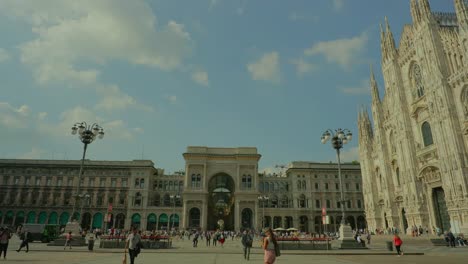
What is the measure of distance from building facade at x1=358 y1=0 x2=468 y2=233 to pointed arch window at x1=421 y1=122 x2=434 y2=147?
0.13 m

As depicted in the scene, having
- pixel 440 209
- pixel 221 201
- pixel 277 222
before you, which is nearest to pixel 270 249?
pixel 440 209

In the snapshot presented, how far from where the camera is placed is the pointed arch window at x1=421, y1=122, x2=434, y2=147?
40.0m

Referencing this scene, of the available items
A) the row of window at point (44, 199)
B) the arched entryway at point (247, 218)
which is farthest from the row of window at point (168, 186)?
the arched entryway at point (247, 218)

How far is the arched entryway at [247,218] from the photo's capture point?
6284cm

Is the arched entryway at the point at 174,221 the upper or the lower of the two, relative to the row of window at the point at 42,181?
lower

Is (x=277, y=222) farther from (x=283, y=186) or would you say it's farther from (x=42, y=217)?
(x=42, y=217)

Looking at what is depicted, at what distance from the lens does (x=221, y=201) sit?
75562 mm

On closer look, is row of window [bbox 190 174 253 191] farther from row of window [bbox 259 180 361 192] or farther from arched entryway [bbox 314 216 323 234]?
arched entryway [bbox 314 216 323 234]

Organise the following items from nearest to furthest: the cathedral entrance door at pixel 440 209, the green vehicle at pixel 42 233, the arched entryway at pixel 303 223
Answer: the green vehicle at pixel 42 233
the cathedral entrance door at pixel 440 209
the arched entryway at pixel 303 223

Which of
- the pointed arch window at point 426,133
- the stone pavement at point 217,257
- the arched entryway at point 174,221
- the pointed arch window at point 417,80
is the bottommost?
the stone pavement at point 217,257

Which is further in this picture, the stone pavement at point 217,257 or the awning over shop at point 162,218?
the awning over shop at point 162,218

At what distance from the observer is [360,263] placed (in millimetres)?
12914

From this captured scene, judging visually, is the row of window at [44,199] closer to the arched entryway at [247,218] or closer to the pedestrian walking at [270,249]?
the arched entryway at [247,218]

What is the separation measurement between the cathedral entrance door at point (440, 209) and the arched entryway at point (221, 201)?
39.8 meters
